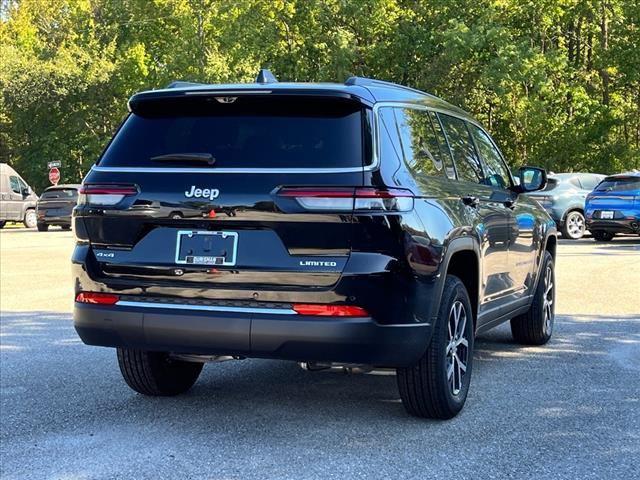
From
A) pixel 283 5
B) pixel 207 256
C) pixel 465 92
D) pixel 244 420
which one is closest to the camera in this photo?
pixel 207 256

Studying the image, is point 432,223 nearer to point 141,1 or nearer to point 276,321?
point 276,321

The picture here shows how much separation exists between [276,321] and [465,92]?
33824 millimetres

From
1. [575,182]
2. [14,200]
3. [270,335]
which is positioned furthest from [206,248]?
[14,200]

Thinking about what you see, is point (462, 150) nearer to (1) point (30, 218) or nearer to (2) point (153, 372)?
(2) point (153, 372)

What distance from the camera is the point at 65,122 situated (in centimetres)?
5081

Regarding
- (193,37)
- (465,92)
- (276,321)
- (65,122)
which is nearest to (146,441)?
(276,321)

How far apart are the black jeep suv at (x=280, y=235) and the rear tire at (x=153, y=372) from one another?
26.7 inches

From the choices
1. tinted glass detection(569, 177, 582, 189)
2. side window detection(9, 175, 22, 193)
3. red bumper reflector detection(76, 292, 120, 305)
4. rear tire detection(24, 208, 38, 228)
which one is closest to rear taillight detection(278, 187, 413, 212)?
red bumper reflector detection(76, 292, 120, 305)

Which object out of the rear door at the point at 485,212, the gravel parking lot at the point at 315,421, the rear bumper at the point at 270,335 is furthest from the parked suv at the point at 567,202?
the rear bumper at the point at 270,335

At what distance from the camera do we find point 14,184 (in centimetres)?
3231

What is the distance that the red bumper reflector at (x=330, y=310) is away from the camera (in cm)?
396

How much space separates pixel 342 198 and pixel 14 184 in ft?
101

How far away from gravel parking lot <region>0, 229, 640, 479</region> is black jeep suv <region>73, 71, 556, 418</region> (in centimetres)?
40

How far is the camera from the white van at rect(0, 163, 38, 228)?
1254 inches
